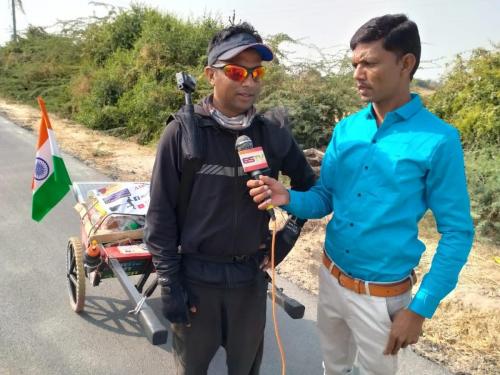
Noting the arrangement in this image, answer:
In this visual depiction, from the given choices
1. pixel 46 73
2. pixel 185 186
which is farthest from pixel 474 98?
pixel 46 73

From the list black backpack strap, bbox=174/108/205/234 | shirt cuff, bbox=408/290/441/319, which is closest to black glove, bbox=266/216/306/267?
black backpack strap, bbox=174/108/205/234

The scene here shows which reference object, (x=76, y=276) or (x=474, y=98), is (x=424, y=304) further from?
(x=474, y=98)

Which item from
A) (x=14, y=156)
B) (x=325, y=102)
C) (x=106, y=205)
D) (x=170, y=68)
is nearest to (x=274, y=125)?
(x=106, y=205)

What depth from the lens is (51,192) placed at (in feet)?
12.1

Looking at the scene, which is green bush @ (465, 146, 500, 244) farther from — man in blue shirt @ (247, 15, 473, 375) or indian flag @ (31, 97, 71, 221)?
indian flag @ (31, 97, 71, 221)

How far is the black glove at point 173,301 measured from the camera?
2033 millimetres

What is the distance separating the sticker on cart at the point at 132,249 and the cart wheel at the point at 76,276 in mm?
547

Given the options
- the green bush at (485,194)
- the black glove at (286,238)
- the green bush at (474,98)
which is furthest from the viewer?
the green bush at (474,98)

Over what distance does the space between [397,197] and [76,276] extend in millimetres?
2832

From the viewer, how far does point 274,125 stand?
7.13 feet

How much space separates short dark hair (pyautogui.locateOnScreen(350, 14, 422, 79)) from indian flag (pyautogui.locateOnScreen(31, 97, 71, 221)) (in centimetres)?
275

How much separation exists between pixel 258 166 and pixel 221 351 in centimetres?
188

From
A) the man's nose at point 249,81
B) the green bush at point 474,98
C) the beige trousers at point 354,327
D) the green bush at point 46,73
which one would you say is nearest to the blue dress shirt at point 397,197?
the beige trousers at point 354,327

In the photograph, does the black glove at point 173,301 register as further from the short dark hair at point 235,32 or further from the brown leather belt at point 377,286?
the short dark hair at point 235,32
